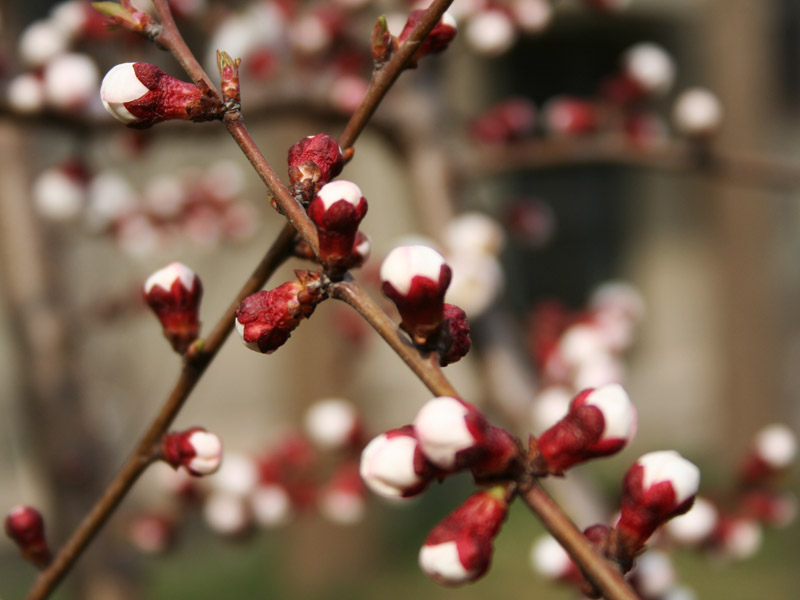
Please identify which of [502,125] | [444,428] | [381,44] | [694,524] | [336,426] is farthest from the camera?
[502,125]

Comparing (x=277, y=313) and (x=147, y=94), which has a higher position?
(x=147, y=94)

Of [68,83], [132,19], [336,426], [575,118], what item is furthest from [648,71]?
[132,19]

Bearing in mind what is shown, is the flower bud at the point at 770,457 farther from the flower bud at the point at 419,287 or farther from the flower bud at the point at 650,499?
the flower bud at the point at 419,287

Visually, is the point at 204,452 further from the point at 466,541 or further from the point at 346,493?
the point at 346,493

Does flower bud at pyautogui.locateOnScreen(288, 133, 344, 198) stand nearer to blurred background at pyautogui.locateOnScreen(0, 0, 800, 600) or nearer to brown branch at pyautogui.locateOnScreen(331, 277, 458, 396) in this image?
brown branch at pyautogui.locateOnScreen(331, 277, 458, 396)

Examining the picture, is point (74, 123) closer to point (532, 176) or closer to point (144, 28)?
point (144, 28)

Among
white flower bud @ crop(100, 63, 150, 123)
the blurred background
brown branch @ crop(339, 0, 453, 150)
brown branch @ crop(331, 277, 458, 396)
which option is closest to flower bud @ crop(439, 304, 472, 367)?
brown branch @ crop(331, 277, 458, 396)

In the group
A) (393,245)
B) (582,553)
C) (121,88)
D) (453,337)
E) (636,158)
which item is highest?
(393,245)
